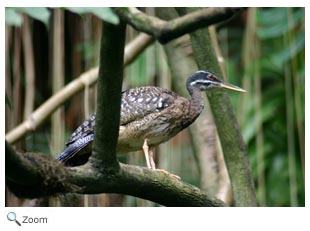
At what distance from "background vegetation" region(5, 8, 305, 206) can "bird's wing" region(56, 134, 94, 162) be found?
10.3 inches

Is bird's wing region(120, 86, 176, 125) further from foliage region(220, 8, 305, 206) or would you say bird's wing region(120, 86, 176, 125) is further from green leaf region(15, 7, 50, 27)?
green leaf region(15, 7, 50, 27)

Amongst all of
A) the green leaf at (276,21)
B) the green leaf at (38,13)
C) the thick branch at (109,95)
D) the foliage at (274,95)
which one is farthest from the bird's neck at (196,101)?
the green leaf at (38,13)

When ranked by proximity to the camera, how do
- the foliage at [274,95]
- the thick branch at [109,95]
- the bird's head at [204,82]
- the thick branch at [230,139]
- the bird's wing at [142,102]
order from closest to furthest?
1. the thick branch at [109,95]
2. the thick branch at [230,139]
3. the bird's head at [204,82]
4. the bird's wing at [142,102]
5. the foliage at [274,95]

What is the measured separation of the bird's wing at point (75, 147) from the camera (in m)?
3.19

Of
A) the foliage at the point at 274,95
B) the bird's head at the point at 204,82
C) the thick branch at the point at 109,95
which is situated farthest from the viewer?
the foliage at the point at 274,95

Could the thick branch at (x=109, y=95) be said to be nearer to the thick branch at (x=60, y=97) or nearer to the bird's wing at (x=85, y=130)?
the bird's wing at (x=85, y=130)

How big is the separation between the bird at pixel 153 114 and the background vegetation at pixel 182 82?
135mm

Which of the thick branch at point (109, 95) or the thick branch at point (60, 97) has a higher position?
the thick branch at point (60, 97)

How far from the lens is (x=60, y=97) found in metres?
3.71
